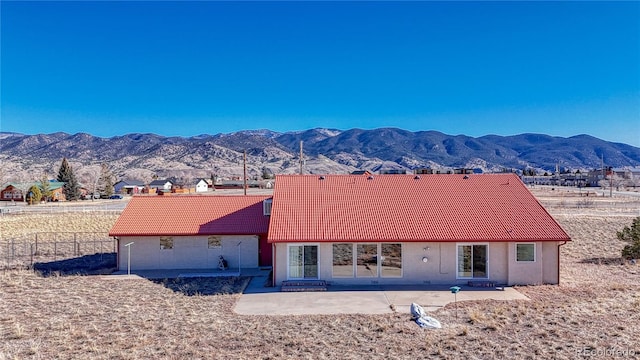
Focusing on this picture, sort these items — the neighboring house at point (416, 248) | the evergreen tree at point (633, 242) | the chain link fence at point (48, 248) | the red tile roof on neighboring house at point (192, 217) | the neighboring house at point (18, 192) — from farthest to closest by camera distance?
the neighboring house at point (18, 192)
the chain link fence at point (48, 248)
the evergreen tree at point (633, 242)
the red tile roof on neighboring house at point (192, 217)
the neighboring house at point (416, 248)

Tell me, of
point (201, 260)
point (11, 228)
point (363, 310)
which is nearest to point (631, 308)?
point (363, 310)

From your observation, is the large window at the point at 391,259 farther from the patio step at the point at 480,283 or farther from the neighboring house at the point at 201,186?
the neighboring house at the point at 201,186

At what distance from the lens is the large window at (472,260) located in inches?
764

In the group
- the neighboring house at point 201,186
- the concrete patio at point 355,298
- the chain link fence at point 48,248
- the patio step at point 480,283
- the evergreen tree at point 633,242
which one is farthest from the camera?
the neighboring house at point 201,186

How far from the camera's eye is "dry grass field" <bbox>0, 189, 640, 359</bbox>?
11945 mm

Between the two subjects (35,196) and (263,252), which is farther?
(35,196)

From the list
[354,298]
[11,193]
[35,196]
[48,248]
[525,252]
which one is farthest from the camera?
[11,193]

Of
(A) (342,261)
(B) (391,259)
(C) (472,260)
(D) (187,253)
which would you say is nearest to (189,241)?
(D) (187,253)

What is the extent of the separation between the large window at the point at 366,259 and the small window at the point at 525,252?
5998 millimetres

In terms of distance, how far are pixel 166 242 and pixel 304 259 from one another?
7.58m

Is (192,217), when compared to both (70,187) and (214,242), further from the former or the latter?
(70,187)

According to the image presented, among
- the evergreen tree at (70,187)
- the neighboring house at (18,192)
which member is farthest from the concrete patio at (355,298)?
the neighboring house at (18,192)

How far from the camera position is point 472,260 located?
1945 cm

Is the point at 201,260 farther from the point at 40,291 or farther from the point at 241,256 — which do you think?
the point at 40,291
